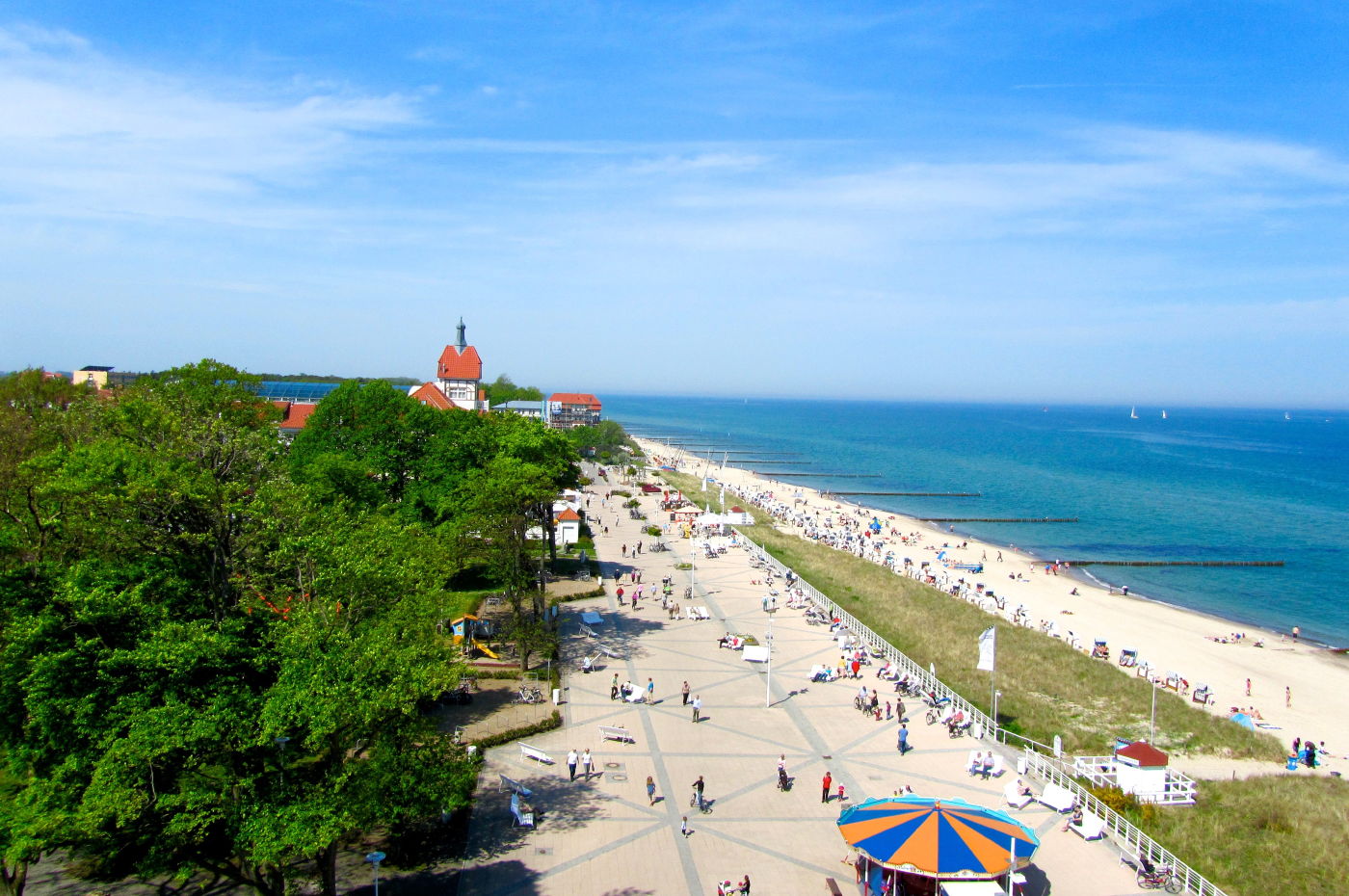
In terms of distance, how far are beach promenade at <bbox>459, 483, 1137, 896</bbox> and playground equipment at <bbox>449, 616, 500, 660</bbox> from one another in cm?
289

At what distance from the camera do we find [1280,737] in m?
28.1

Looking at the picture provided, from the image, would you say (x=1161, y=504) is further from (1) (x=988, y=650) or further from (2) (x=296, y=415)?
(2) (x=296, y=415)

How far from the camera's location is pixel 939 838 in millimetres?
14203

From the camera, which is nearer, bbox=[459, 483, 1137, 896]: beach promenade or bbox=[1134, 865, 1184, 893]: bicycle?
bbox=[1134, 865, 1184, 893]: bicycle

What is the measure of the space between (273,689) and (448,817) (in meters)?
6.62

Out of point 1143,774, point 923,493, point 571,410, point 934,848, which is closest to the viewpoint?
point 934,848

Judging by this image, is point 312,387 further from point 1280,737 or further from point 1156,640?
point 1280,737

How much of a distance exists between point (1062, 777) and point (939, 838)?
22.7 feet

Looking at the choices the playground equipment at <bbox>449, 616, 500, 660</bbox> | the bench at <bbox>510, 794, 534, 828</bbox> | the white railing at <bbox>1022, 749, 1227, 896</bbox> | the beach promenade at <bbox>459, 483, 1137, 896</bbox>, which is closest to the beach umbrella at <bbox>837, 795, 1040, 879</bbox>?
the beach promenade at <bbox>459, 483, 1137, 896</bbox>

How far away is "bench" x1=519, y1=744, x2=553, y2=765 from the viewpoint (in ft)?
66.3

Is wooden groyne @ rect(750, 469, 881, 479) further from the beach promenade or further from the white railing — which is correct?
the white railing

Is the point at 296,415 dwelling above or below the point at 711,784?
above

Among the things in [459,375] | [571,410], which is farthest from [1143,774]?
[571,410]

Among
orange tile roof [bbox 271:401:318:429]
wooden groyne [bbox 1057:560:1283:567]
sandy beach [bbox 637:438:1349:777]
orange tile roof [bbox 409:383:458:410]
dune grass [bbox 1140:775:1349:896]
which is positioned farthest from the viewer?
orange tile roof [bbox 409:383:458:410]
